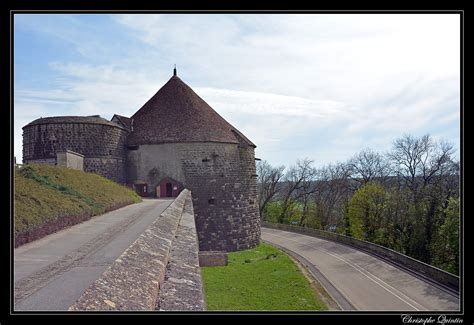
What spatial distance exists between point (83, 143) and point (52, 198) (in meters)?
15.3

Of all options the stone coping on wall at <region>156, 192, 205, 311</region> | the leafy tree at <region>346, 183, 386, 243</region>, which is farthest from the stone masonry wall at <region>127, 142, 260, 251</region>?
the stone coping on wall at <region>156, 192, 205, 311</region>

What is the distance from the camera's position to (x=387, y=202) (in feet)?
99.5

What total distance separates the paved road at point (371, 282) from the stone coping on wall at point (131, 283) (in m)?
8.58

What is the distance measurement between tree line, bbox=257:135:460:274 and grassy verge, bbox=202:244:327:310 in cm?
882

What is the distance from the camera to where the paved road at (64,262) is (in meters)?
4.25

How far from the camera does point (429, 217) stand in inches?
989

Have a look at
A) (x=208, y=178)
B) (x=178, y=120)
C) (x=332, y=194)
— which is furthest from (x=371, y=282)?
(x=332, y=194)

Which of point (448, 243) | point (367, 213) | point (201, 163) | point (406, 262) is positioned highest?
point (201, 163)

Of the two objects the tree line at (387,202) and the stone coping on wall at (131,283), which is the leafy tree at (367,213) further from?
the stone coping on wall at (131,283)

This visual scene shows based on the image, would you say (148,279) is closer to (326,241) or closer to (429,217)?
(429,217)

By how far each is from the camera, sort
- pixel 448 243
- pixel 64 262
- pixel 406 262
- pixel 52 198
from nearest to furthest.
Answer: pixel 64 262 < pixel 52 198 < pixel 448 243 < pixel 406 262

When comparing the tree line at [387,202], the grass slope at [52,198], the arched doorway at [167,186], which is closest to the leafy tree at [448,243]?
the tree line at [387,202]
